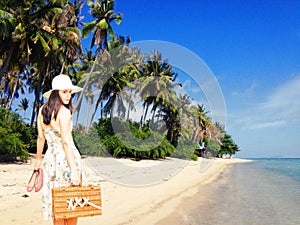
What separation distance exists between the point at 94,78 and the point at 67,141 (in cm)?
2963

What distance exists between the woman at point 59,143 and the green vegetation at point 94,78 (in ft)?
43.0

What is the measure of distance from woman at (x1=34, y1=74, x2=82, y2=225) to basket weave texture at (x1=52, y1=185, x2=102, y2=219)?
151mm

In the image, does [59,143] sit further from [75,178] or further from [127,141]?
[127,141]

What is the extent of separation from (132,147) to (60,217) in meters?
23.9

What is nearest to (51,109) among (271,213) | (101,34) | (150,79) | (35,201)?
(35,201)

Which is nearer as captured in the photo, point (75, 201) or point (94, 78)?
point (75, 201)

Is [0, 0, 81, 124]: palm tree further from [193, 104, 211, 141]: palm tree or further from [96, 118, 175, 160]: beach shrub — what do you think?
[193, 104, 211, 141]: palm tree

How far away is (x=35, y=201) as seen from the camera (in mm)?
6680

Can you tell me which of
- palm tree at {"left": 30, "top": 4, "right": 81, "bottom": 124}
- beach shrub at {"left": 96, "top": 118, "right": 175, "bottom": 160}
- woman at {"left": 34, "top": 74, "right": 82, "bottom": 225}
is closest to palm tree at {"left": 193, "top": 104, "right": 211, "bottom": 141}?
beach shrub at {"left": 96, "top": 118, "right": 175, "bottom": 160}

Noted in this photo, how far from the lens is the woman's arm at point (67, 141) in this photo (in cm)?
288

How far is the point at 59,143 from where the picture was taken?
3006 millimetres

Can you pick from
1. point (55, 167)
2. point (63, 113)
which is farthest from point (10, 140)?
point (63, 113)

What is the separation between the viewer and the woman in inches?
114

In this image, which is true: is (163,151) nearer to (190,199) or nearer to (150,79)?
(150,79)
